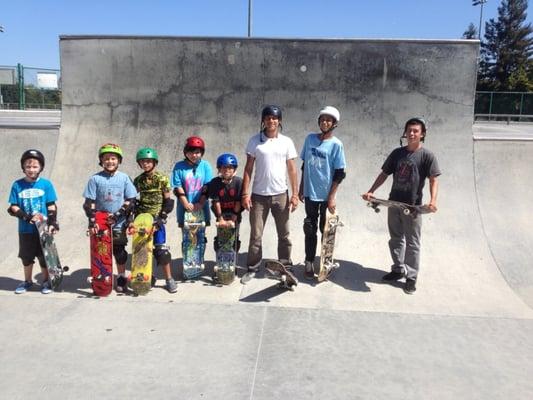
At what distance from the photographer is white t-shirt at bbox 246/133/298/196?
442cm

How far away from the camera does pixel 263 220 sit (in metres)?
4.71

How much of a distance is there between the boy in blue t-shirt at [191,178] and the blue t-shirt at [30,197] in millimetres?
1221

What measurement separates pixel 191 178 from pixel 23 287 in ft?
6.38

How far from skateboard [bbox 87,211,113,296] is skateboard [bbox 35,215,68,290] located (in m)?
0.40

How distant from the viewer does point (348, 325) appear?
3.66 meters

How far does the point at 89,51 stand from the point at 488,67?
2411 inches

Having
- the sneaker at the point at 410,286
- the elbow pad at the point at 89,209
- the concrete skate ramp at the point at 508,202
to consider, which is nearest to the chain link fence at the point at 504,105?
the concrete skate ramp at the point at 508,202

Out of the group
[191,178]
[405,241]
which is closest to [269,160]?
[191,178]

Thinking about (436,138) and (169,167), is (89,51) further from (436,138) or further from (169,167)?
→ (436,138)

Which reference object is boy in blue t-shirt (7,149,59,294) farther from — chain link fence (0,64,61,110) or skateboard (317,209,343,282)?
chain link fence (0,64,61,110)

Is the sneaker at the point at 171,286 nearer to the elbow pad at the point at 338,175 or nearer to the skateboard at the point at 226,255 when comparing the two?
the skateboard at the point at 226,255

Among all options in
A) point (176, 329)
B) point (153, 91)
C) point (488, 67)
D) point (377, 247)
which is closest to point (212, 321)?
point (176, 329)

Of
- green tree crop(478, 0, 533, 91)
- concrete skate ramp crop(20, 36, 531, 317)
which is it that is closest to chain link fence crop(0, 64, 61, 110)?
concrete skate ramp crop(20, 36, 531, 317)

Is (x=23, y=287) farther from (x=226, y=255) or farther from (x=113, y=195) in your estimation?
(x=226, y=255)
